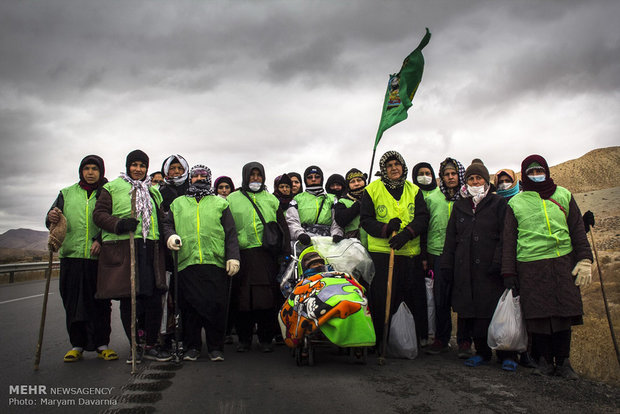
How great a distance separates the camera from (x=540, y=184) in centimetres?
557

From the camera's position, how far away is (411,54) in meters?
8.02

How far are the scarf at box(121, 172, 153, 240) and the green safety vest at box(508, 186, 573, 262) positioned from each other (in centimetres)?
427

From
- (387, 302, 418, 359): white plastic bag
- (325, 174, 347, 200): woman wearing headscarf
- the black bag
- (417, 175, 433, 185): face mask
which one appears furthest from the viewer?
(325, 174, 347, 200): woman wearing headscarf

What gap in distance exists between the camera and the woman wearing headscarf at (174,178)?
718 cm

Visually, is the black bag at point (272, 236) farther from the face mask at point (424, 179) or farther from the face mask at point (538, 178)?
the face mask at point (538, 178)

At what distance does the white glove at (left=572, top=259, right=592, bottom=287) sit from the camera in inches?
203

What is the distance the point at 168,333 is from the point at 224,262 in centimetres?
123

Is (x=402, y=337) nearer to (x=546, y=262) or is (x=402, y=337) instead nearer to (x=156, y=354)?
(x=546, y=262)

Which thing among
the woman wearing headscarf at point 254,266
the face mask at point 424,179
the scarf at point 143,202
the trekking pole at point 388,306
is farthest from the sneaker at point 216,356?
the face mask at point 424,179

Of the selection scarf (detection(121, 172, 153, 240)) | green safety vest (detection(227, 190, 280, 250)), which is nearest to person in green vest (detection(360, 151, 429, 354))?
green safety vest (detection(227, 190, 280, 250))

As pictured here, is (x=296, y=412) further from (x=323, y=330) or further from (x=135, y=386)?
(x=135, y=386)

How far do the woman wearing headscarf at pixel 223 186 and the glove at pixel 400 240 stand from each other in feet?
11.1

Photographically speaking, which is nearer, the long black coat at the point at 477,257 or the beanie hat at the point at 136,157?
the long black coat at the point at 477,257

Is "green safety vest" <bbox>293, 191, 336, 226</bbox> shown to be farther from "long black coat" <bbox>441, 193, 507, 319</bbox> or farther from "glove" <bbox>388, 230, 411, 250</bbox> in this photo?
"long black coat" <bbox>441, 193, 507, 319</bbox>
